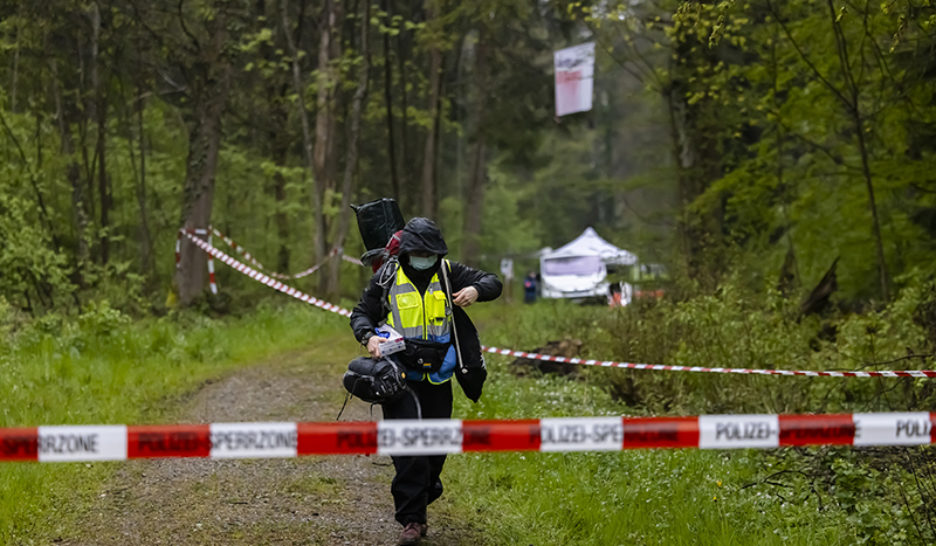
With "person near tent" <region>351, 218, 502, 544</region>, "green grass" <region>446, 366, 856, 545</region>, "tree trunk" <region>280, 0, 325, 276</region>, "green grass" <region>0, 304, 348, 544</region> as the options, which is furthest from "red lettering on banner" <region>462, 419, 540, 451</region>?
"tree trunk" <region>280, 0, 325, 276</region>

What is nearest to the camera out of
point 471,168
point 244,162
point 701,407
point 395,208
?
point 395,208

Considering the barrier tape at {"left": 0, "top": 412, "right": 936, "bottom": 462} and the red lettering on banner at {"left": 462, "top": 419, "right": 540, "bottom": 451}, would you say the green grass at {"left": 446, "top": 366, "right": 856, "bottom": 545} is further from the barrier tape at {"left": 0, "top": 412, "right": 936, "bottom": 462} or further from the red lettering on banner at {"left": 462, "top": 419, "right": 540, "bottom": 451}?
the red lettering on banner at {"left": 462, "top": 419, "right": 540, "bottom": 451}

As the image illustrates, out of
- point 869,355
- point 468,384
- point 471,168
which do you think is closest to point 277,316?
point 869,355

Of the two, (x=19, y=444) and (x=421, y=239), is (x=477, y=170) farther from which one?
(x=19, y=444)

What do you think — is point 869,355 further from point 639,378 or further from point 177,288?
point 177,288

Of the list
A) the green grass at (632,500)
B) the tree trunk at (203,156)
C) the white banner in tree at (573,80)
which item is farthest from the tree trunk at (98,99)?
the green grass at (632,500)

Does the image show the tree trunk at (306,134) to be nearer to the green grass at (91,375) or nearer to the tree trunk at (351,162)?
the tree trunk at (351,162)

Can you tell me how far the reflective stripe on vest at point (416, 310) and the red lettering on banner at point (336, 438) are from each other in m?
1.41

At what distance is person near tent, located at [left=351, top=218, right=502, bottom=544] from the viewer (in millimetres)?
5293

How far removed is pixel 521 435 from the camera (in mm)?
3943

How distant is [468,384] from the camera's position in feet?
17.8

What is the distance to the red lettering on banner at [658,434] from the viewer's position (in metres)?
3.93

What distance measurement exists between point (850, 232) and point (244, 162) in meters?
15.5

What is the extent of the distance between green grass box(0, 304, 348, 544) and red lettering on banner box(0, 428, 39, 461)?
6.49 ft
